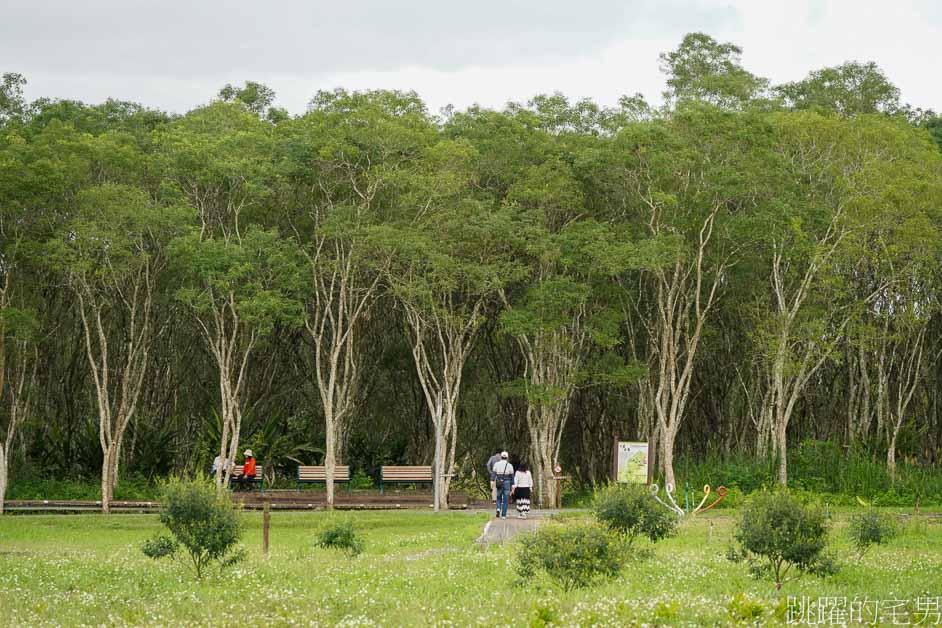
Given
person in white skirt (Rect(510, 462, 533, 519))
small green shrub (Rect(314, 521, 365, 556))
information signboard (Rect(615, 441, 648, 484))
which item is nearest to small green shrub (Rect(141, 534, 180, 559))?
small green shrub (Rect(314, 521, 365, 556))

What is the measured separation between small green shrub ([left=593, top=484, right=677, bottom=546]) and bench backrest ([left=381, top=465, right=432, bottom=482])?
18.4 m

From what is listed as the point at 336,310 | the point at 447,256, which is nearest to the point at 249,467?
the point at 336,310

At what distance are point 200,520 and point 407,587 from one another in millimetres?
2977

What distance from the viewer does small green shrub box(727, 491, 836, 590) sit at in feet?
50.9

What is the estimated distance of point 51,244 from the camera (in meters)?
32.5

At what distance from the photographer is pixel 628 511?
19344 mm

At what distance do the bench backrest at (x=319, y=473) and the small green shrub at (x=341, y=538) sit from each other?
15.2 m

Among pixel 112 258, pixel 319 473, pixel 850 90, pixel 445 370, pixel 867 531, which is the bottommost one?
pixel 867 531

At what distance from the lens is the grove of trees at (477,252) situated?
33.5 metres

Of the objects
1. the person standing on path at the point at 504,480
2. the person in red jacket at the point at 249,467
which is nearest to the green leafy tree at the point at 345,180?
the person in red jacket at the point at 249,467

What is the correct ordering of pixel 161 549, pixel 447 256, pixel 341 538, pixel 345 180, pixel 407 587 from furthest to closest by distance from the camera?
pixel 345 180 → pixel 447 256 → pixel 341 538 → pixel 161 549 → pixel 407 587

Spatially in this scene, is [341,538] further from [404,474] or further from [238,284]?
[404,474]

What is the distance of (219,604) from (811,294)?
1034 inches

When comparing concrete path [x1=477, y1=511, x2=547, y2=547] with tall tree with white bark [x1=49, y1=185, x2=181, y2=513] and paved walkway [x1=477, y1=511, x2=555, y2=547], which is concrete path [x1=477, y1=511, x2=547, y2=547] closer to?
paved walkway [x1=477, y1=511, x2=555, y2=547]
